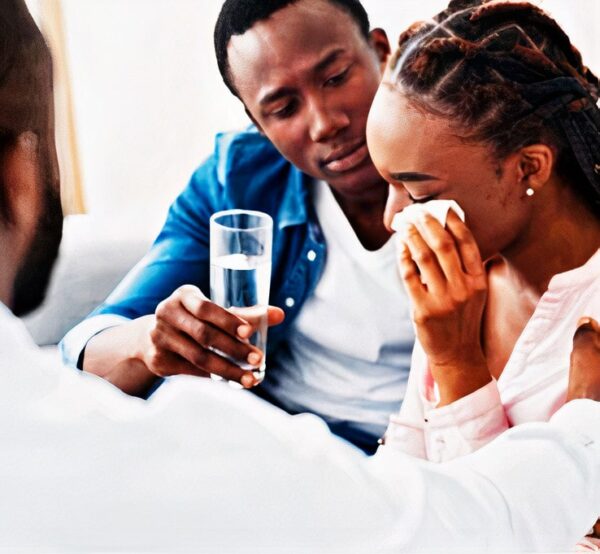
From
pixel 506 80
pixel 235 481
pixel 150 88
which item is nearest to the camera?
pixel 235 481

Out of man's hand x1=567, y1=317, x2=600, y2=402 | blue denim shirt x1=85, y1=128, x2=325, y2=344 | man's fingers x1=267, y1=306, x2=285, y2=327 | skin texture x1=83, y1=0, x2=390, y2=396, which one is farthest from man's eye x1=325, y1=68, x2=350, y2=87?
man's hand x1=567, y1=317, x2=600, y2=402

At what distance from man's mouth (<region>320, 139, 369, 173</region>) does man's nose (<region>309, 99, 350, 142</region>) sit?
0.07 feet

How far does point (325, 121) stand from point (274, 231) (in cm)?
14

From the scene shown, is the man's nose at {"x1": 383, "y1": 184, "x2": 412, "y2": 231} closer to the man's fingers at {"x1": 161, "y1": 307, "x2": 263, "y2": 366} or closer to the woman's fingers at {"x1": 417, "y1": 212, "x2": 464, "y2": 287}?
the woman's fingers at {"x1": 417, "y1": 212, "x2": 464, "y2": 287}

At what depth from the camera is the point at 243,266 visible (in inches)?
40.4

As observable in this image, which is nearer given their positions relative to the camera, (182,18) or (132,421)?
(132,421)

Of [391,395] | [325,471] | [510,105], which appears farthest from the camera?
[391,395]

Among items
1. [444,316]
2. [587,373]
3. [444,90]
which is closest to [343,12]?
[444,90]

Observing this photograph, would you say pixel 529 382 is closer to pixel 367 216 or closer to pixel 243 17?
pixel 367 216

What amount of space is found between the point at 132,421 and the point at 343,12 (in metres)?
0.48

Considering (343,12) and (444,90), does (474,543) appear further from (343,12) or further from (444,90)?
(343,12)

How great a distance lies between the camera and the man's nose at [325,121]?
1009 mm

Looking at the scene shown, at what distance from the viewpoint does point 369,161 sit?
1023 millimetres

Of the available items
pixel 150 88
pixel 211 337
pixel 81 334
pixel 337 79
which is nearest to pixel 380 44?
pixel 337 79
